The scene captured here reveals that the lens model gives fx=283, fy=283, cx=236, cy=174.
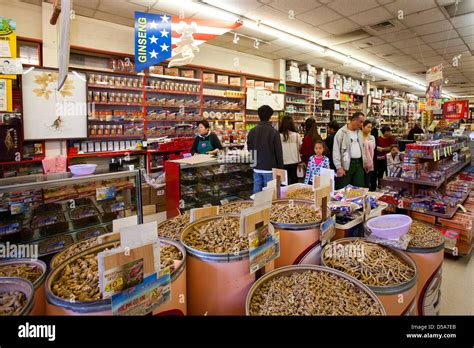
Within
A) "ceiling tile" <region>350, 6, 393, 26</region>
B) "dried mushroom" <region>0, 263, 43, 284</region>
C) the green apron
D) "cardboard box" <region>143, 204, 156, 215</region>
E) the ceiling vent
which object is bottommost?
"cardboard box" <region>143, 204, 156, 215</region>

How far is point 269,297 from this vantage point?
129 centimetres

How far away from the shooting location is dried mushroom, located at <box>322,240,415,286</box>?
58.7 inches

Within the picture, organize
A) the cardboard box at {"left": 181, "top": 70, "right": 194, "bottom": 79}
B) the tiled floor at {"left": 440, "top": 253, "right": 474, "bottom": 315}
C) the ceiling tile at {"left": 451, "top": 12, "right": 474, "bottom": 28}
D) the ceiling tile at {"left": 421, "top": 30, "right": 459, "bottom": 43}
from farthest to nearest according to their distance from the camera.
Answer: the cardboard box at {"left": 181, "top": 70, "right": 194, "bottom": 79}, the ceiling tile at {"left": 421, "top": 30, "right": 459, "bottom": 43}, the ceiling tile at {"left": 451, "top": 12, "right": 474, "bottom": 28}, the tiled floor at {"left": 440, "top": 253, "right": 474, "bottom": 315}

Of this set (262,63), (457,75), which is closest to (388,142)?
(262,63)

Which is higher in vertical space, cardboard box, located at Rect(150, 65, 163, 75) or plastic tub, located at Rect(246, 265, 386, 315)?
cardboard box, located at Rect(150, 65, 163, 75)

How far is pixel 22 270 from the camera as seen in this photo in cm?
134

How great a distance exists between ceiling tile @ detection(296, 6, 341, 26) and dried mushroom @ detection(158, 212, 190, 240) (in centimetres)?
484

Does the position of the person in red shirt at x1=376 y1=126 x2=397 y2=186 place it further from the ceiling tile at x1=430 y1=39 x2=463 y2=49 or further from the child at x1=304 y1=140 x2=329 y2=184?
the child at x1=304 y1=140 x2=329 y2=184

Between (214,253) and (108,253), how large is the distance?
55 centimetres

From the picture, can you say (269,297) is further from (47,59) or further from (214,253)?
(47,59)

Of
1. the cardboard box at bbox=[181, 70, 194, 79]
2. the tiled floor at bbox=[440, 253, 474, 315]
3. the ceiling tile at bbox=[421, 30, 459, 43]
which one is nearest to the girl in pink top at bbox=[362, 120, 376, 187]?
the tiled floor at bbox=[440, 253, 474, 315]

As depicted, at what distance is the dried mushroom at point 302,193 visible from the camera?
267cm

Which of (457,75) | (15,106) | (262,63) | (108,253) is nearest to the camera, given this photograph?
(108,253)
